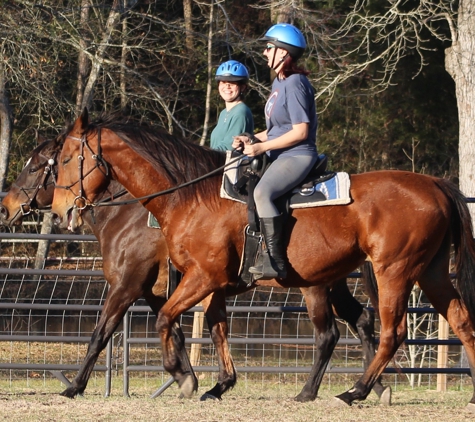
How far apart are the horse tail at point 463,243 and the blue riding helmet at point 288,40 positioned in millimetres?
1487

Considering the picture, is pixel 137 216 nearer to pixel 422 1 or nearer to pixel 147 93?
pixel 422 1

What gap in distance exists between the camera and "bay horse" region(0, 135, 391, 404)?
7469 mm

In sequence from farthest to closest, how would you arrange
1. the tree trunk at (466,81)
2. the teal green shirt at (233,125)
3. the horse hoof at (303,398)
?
the tree trunk at (466,81), the teal green shirt at (233,125), the horse hoof at (303,398)

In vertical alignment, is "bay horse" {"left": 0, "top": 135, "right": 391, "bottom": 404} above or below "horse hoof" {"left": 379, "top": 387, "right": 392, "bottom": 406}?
above

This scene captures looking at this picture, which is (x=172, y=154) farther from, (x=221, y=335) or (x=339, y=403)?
(x=339, y=403)

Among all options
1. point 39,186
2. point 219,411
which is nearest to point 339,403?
point 219,411

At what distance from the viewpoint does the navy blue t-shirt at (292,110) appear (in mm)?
6504

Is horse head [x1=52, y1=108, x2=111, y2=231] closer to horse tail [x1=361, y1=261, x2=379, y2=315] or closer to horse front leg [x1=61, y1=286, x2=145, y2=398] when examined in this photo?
horse front leg [x1=61, y1=286, x2=145, y2=398]

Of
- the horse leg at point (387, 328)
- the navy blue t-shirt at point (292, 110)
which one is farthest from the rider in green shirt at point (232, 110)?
the horse leg at point (387, 328)

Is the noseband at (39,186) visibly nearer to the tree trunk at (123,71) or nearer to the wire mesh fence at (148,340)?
the wire mesh fence at (148,340)

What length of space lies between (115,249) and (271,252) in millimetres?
1648

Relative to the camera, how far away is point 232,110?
25.1 feet

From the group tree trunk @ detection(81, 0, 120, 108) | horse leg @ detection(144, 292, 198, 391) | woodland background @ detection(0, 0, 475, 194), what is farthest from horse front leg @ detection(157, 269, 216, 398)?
tree trunk @ detection(81, 0, 120, 108)

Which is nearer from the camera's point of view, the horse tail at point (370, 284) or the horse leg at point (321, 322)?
the horse leg at point (321, 322)
